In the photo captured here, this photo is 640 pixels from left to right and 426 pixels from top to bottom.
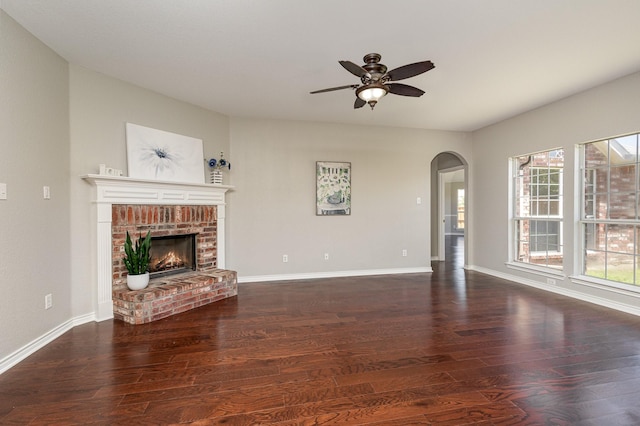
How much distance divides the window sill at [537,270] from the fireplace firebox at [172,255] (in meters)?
4.96

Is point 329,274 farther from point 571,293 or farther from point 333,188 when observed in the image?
point 571,293

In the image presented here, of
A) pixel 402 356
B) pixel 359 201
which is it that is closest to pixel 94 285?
pixel 402 356

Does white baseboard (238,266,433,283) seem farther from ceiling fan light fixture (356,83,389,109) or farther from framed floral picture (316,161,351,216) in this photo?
ceiling fan light fixture (356,83,389,109)

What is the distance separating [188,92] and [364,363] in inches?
144

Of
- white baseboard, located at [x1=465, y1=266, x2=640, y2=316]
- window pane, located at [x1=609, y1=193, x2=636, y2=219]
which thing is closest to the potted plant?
white baseboard, located at [x1=465, y1=266, x2=640, y2=316]

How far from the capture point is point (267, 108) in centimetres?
435

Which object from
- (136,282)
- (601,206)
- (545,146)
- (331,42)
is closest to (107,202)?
(136,282)

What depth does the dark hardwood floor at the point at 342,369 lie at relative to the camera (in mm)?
1703

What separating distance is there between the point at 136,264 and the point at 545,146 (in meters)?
5.58

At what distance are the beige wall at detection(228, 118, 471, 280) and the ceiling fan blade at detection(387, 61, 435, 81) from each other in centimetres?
276

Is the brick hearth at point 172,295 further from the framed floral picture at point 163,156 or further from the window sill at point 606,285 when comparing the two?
the window sill at point 606,285

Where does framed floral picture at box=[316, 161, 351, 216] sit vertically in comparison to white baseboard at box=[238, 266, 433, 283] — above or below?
above

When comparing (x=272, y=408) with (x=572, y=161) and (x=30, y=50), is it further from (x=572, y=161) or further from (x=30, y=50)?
(x=572, y=161)

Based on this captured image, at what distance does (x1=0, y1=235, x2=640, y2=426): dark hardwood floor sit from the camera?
67.1 inches
